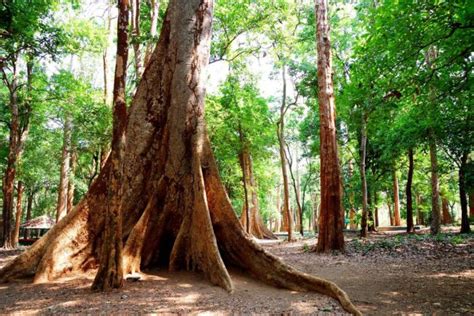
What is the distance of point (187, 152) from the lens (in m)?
6.78

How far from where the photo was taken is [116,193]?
5195 millimetres

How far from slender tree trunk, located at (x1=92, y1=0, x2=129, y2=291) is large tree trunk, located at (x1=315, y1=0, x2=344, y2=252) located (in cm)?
787

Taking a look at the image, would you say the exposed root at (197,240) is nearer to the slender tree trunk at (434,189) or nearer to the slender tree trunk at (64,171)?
the slender tree trunk at (434,189)

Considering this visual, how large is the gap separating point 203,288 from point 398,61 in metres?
6.35

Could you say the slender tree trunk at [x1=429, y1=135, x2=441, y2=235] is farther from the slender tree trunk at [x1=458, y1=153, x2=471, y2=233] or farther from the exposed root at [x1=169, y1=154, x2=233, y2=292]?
the exposed root at [x1=169, y1=154, x2=233, y2=292]

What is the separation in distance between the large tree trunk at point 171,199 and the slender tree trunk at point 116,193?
813 millimetres

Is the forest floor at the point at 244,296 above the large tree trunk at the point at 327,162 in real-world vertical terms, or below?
below

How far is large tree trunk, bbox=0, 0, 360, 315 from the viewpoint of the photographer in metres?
6.09

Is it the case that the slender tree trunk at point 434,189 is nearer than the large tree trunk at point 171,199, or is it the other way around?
the large tree trunk at point 171,199

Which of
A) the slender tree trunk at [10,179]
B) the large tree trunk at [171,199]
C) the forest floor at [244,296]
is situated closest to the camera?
the forest floor at [244,296]

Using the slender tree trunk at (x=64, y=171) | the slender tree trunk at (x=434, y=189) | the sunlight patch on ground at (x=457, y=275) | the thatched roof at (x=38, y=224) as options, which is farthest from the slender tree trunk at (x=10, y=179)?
the slender tree trunk at (x=434, y=189)

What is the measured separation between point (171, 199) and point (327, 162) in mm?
6668

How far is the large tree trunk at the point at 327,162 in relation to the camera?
11289mm

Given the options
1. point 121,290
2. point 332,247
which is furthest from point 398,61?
point 121,290
